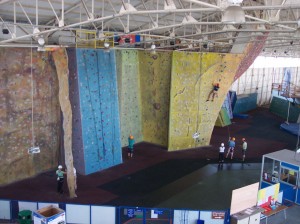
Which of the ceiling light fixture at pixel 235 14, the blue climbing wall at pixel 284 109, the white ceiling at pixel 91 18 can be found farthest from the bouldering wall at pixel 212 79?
the ceiling light fixture at pixel 235 14

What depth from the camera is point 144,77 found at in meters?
21.6

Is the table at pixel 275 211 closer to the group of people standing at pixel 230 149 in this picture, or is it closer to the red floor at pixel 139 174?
the red floor at pixel 139 174

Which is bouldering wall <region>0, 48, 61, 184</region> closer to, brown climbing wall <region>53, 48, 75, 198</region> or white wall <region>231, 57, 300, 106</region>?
brown climbing wall <region>53, 48, 75, 198</region>

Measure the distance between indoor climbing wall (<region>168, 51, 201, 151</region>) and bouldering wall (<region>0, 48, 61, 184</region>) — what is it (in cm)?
679

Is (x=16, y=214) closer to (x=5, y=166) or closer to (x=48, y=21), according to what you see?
(x=5, y=166)

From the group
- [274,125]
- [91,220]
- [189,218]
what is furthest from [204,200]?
[274,125]

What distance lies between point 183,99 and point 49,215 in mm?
11468

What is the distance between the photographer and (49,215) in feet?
35.9

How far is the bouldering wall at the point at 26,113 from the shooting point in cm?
1480

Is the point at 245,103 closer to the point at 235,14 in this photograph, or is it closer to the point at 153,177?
the point at 153,177

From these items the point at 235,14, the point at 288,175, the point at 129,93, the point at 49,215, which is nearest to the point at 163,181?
the point at 288,175

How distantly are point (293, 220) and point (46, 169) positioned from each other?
11.2 m

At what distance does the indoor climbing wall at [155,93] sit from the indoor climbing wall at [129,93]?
370 millimetres

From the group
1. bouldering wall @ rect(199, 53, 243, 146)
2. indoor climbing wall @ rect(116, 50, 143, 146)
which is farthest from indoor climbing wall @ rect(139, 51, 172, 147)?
bouldering wall @ rect(199, 53, 243, 146)
